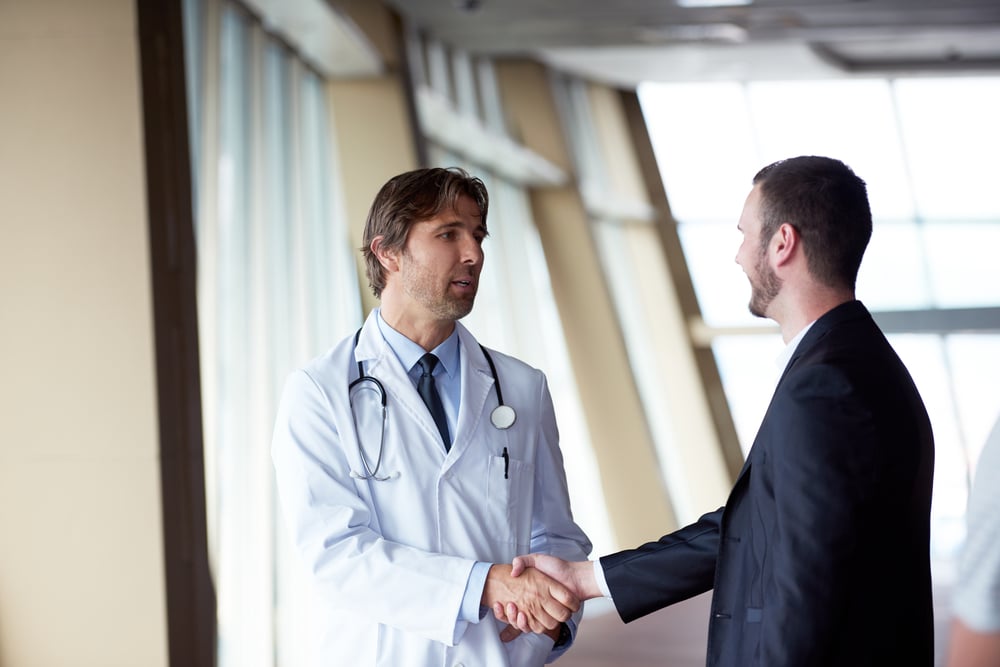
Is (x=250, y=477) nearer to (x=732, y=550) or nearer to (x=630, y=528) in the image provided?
(x=732, y=550)

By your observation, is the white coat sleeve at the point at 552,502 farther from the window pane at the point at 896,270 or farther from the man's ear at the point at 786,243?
the window pane at the point at 896,270

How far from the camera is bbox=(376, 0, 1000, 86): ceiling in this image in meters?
6.55

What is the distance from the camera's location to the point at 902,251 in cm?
961

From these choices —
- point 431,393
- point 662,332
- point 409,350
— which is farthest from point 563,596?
point 662,332

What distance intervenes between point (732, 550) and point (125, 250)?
2150 mm

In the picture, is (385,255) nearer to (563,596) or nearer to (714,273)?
(563,596)

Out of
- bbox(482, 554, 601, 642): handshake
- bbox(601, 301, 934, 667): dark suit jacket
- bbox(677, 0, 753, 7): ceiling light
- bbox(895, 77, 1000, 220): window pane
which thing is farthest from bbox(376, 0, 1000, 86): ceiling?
bbox(601, 301, 934, 667): dark suit jacket

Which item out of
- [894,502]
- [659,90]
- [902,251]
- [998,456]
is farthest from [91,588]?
[902,251]

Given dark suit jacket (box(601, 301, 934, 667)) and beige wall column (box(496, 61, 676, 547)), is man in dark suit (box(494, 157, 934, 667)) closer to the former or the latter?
dark suit jacket (box(601, 301, 934, 667))

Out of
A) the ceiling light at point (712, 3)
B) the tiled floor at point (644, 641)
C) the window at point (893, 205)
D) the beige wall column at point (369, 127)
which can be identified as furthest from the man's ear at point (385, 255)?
the window at point (893, 205)

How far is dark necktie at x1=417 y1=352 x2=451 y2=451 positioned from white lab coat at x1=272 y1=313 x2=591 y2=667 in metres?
0.06

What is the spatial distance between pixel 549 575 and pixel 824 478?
76 cm

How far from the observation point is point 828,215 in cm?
170

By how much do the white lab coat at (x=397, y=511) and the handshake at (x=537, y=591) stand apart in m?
0.05
